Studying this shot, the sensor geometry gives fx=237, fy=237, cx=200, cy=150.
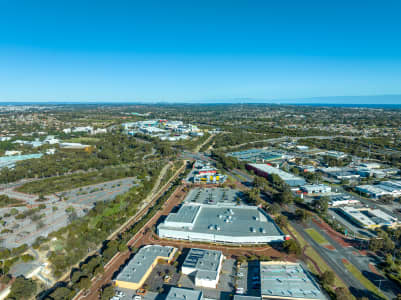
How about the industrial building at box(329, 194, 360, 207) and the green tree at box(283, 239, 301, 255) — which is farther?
the industrial building at box(329, 194, 360, 207)

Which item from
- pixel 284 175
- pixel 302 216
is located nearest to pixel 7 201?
pixel 302 216

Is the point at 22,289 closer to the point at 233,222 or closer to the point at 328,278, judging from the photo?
the point at 233,222

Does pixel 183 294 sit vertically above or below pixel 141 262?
above

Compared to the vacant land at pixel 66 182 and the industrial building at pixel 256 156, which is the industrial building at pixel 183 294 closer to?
the vacant land at pixel 66 182

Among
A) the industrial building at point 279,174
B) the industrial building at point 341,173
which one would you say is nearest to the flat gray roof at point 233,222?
the industrial building at point 279,174

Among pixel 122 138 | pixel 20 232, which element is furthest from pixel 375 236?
pixel 122 138

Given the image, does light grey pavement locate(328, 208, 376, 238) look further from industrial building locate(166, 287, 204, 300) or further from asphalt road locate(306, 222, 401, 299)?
industrial building locate(166, 287, 204, 300)

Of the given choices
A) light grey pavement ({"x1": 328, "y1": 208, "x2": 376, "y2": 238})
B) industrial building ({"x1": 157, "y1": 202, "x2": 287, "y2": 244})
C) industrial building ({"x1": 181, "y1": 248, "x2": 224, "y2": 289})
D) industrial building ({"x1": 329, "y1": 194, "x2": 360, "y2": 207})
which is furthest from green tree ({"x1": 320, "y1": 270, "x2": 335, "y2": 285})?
industrial building ({"x1": 329, "y1": 194, "x2": 360, "y2": 207})
